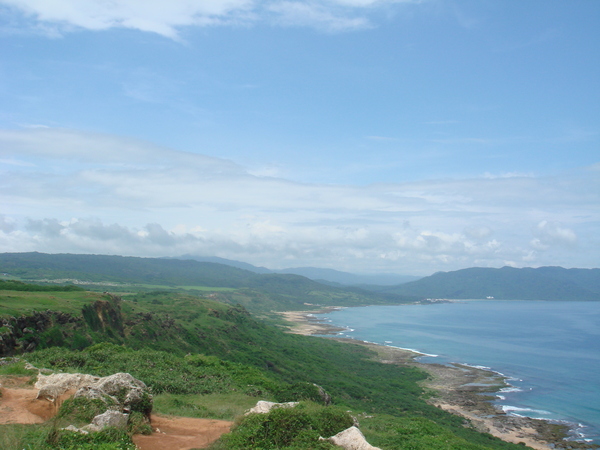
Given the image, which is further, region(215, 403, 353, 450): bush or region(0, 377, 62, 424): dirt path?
region(0, 377, 62, 424): dirt path

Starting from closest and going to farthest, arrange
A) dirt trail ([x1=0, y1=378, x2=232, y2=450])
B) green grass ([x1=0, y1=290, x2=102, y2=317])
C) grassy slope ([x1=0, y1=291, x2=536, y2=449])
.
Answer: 1. dirt trail ([x1=0, y1=378, x2=232, y2=450])
2. grassy slope ([x1=0, y1=291, x2=536, y2=449])
3. green grass ([x1=0, y1=290, x2=102, y2=317])

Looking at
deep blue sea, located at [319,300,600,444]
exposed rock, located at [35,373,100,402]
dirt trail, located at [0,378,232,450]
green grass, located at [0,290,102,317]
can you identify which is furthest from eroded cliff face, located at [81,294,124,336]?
deep blue sea, located at [319,300,600,444]

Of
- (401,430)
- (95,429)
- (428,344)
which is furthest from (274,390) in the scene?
(428,344)

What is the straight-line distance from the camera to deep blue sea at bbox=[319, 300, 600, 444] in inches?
2173

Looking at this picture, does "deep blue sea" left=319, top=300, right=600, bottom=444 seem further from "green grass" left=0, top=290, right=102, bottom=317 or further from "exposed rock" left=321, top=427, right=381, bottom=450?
"green grass" left=0, top=290, right=102, bottom=317

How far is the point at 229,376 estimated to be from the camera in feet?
102

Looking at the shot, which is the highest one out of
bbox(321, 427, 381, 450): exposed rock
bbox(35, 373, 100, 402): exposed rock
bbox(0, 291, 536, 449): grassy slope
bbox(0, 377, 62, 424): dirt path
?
bbox(321, 427, 381, 450): exposed rock

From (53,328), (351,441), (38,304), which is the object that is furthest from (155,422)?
(38,304)

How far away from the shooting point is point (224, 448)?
39.0 ft

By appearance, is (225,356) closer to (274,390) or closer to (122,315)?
(122,315)

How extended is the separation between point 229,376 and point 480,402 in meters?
41.9

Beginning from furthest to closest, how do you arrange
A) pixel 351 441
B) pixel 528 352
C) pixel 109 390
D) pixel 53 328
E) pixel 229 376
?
pixel 528 352
pixel 53 328
pixel 229 376
pixel 109 390
pixel 351 441

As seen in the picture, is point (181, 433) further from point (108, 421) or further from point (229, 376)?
point (229, 376)

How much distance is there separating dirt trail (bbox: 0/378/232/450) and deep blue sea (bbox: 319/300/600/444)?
47.7m
